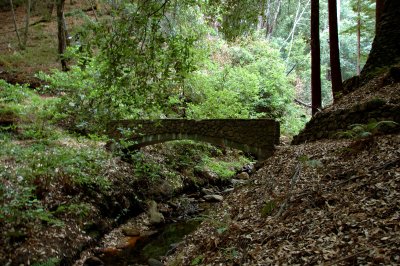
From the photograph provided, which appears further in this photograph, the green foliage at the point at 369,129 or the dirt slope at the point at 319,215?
the green foliage at the point at 369,129

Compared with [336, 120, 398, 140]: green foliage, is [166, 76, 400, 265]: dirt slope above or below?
below

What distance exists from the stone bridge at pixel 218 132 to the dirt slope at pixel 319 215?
255 centimetres

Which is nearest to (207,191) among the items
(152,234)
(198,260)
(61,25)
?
(152,234)

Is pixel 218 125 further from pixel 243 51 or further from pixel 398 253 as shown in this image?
pixel 243 51

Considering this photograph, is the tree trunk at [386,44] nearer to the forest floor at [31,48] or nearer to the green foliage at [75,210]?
the green foliage at [75,210]

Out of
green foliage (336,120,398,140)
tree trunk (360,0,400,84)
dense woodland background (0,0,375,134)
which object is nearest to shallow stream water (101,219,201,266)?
dense woodland background (0,0,375,134)

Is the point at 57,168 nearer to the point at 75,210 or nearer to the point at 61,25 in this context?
the point at 75,210

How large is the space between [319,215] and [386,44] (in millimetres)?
6520

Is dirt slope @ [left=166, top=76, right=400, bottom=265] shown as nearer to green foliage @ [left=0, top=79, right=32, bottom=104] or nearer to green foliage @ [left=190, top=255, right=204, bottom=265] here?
green foliage @ [left=190, top=255, right=204, bottom=265]

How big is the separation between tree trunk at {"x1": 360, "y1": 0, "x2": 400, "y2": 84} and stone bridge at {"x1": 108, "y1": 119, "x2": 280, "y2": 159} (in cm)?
288

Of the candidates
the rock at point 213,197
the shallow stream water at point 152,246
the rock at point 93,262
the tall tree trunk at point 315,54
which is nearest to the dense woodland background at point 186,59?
the tall tree trunk at point 315,54

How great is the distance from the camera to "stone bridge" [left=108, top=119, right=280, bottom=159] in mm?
9398

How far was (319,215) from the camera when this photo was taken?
401cm

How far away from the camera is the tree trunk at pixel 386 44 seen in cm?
841
